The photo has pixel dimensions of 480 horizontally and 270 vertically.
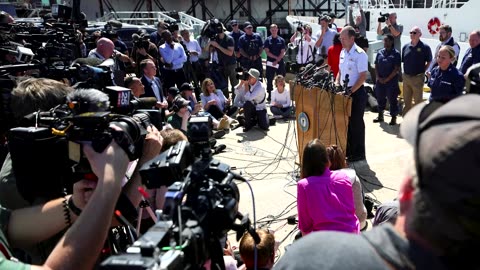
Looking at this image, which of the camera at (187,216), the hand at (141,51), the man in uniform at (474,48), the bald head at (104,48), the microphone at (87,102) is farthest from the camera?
the hand at (141,51)

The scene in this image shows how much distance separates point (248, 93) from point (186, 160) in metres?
6.83

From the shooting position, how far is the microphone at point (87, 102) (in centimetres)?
182

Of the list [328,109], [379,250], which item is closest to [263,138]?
[328,109]

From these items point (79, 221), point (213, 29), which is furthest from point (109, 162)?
point (213, 29)

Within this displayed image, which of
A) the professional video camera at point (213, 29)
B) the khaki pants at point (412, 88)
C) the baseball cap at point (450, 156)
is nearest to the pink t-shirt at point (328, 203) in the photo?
the baseball cap at point (450, 156)

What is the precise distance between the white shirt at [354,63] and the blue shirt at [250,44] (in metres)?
5.12

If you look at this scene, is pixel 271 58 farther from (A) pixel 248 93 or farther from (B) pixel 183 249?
(B) pixel 183 249

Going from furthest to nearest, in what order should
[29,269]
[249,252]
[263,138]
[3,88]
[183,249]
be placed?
[263,138] < [249,252] < [3,88] < [29,269] < [183,249]

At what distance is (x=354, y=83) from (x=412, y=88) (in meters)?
2.54

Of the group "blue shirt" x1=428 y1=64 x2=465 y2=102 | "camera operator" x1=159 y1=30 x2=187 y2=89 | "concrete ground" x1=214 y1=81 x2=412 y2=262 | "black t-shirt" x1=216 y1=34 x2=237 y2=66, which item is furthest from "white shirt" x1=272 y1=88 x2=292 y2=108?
"blue shirt" x1=428 y1=64 x2=465 y2=102

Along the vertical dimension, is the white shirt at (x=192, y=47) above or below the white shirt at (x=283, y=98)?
above

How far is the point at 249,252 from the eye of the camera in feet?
9.80

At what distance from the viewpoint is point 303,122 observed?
19.3ft

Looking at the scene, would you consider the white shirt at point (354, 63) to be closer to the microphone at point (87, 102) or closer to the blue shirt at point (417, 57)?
the blue shirt at point (417, 57)
